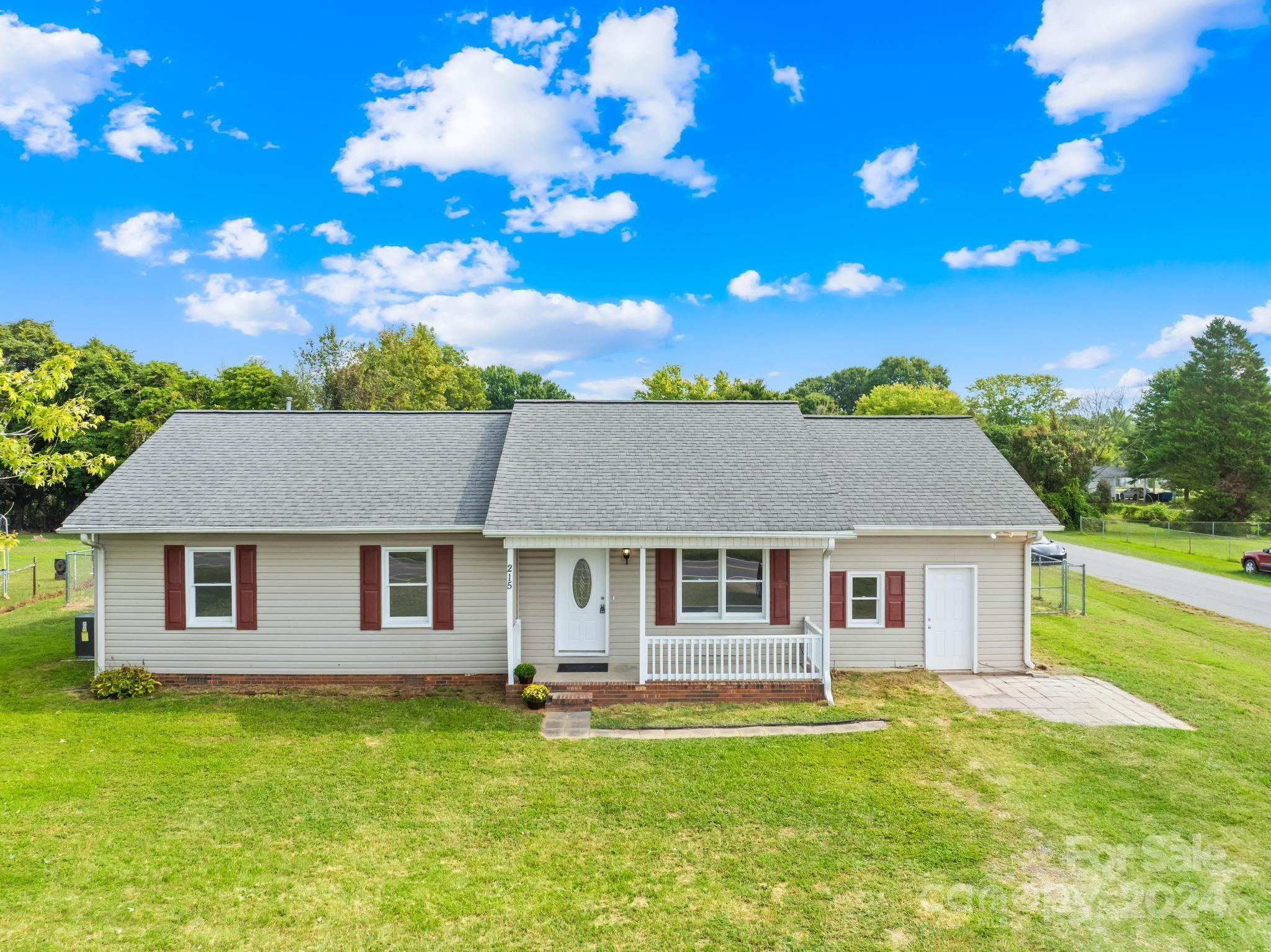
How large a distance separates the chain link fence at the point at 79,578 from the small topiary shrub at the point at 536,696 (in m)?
14.3

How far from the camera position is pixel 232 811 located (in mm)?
7234

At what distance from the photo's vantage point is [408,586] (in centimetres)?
1183

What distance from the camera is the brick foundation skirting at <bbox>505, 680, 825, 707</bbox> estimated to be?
35.3 feet

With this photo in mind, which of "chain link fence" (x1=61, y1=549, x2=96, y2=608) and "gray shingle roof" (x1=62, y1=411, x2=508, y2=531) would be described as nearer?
"gray shingle roof" (x1=62, y1=411, x2=508, y2=531)

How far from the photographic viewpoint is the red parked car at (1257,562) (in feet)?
77.9

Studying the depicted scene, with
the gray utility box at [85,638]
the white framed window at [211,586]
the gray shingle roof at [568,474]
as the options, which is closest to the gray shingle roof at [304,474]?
the gray shingle roof at [568,474]

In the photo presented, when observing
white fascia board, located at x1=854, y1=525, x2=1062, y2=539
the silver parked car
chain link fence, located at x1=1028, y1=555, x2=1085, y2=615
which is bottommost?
chain link fence, located at x1=1028, y1=555, x2=1085, y2=615

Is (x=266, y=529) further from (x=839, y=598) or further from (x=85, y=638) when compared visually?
(x=839, y=598)

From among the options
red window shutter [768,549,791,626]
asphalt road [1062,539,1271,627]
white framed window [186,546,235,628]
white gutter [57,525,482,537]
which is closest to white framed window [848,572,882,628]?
red window shutter [768,549,791,626]

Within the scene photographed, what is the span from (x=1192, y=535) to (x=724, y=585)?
34.0 metres

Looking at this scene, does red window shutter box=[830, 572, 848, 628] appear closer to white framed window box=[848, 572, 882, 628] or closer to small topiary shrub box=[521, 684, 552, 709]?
white framed window box=[848, 572, 882, 628]

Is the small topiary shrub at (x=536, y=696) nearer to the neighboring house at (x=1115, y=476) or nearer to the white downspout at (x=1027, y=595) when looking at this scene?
the white downspout at (x=1027, y=595)

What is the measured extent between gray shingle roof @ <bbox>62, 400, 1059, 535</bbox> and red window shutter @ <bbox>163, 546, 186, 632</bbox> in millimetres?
758

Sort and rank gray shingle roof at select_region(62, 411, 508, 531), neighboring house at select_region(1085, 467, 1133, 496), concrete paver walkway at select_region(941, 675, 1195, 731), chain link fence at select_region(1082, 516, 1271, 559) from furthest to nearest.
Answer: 1. neighboring house at select_region(1085, 467, 1133, 496)
2. chain link fence at select_region(1082, 516, 1271, 559)
3. gray shingle roof at select_region(62, 411, 508, 531)
4. concrete paver walkway at select_region(941, 675, 1195, 731)
